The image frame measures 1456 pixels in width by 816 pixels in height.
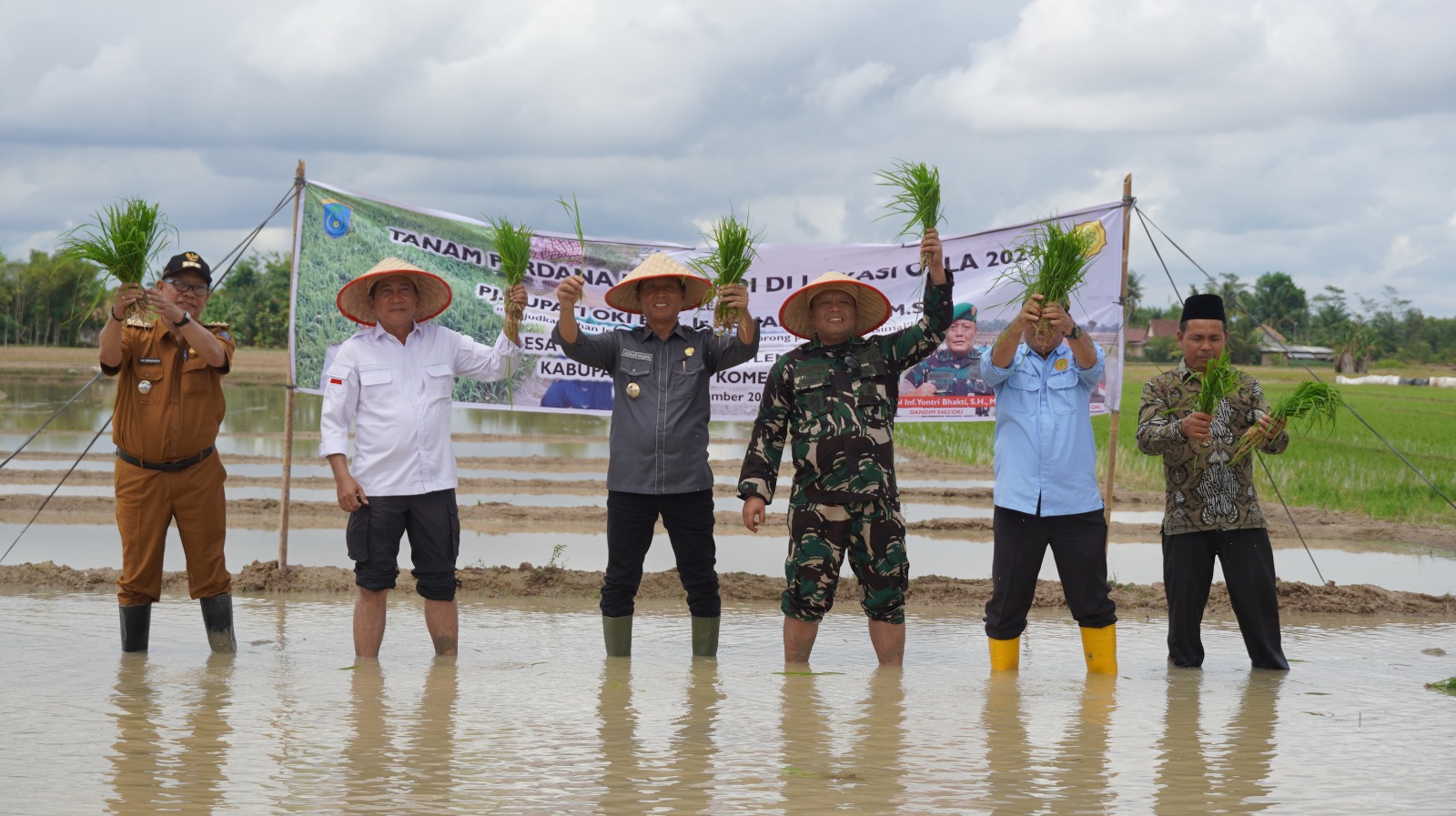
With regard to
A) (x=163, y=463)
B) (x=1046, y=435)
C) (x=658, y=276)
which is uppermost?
(x=658, y=276)

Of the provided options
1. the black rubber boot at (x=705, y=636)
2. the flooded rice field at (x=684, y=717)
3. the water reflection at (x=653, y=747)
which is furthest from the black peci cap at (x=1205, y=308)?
the water reflection at (x=653, y=747)

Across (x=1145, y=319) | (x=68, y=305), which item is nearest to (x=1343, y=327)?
(x=1145, y=319)

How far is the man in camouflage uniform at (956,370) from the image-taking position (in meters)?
7.76

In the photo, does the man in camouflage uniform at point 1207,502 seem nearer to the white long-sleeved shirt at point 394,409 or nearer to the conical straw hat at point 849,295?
the conical straw hat at point 849,295

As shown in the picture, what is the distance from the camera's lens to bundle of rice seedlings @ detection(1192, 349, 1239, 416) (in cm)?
543

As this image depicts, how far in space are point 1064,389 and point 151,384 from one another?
→ 371 centimetres

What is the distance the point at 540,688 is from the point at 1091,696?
80.2 inches

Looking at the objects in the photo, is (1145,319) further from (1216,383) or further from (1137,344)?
(1216,383)

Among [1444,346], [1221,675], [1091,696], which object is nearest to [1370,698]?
[1221,675]

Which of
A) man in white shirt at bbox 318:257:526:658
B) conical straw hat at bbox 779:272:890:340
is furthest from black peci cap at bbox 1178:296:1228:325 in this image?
man in white shirt at bbox 318:257:526:658

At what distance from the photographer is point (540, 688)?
16.2 ft

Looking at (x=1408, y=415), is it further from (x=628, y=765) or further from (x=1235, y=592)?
(x=628, y=765)

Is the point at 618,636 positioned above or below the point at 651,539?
below

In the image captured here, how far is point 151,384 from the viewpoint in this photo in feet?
18.0
